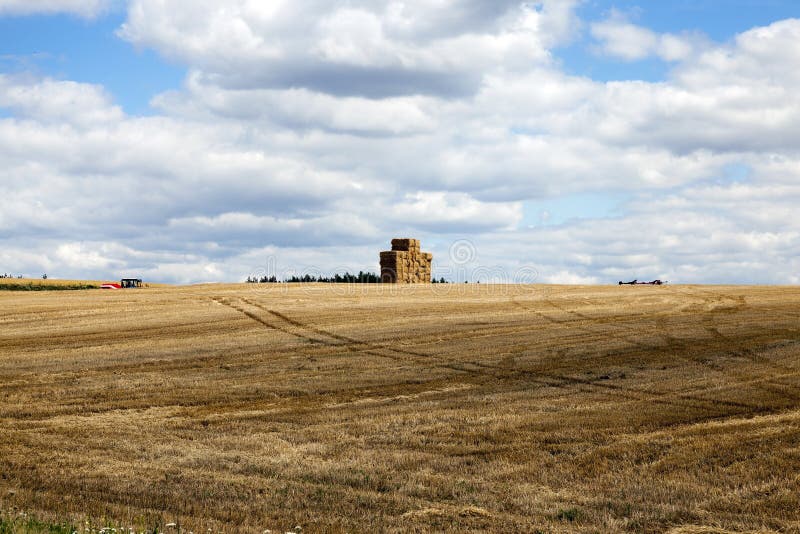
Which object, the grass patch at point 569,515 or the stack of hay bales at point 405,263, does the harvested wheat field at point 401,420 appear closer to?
the grass patch at point 569,515

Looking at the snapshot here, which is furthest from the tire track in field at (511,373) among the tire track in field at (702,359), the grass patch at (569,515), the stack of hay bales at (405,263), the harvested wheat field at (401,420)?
the stack of hay bales at (405,263)

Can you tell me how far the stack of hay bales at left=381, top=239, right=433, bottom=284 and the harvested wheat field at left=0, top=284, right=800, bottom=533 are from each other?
18812 millimetres

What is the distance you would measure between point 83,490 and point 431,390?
11.5m

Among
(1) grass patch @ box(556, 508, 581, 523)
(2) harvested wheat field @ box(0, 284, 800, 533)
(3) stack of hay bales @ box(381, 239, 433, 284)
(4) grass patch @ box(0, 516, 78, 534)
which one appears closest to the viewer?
(4) grass patch @ box(0, 516, 78, 534)

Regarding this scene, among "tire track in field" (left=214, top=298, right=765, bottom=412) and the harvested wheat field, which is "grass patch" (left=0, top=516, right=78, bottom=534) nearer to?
the harvested wheat field

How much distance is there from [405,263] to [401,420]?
135 feet

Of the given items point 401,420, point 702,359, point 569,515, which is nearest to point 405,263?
point 702,359

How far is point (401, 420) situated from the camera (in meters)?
18.0

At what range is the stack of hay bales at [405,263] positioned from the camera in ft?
192

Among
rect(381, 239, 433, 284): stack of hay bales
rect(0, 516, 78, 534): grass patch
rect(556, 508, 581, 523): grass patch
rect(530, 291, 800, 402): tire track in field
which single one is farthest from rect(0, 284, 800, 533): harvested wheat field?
rect(381, 239, 433, 284): stack of hay bales

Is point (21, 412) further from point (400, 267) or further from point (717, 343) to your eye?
point (400, 267)

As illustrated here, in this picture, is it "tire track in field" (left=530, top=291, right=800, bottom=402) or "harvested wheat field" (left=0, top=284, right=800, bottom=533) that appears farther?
"tire track in field" (left=530, top=291, right=800, bottom=402)

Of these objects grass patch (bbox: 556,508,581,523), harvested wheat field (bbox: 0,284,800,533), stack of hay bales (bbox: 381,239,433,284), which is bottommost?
grass patch (bbox: 556,508,581,523)

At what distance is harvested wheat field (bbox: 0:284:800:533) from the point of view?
11.6 metres
